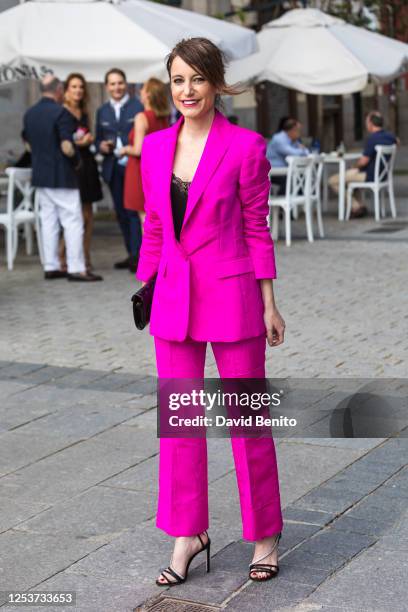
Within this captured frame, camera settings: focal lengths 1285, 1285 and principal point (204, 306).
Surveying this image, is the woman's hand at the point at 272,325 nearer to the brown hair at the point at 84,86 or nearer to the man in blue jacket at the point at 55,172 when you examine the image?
the man in blue jacket at the point at 55,172

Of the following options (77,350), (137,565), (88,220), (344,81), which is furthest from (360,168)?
(137,565)

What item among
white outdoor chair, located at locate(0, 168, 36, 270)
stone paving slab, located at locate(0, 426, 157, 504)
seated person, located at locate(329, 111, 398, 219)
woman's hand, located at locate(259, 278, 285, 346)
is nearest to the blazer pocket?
woman's hand, located at locate(259, 278, 285, 346)

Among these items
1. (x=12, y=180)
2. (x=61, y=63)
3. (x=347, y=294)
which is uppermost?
(x=61, y=63)

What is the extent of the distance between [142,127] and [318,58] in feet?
18.1

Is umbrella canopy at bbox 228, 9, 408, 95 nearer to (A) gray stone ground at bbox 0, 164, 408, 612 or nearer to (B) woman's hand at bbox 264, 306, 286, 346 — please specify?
(A) gray stone ground at bbox 0, 164, 408, 612

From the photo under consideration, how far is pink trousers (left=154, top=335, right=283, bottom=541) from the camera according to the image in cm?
434

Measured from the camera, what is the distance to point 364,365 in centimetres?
794

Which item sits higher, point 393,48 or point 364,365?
point 393,48

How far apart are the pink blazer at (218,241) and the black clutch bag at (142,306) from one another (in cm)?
6

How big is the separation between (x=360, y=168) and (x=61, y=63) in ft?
19.2

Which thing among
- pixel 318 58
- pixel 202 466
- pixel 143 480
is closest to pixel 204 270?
pixel 202 466

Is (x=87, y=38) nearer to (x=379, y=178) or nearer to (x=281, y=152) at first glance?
(x=281, y=152)

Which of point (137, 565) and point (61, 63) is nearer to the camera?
point (137, 565)

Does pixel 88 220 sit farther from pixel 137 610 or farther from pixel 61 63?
pixel 137 610
